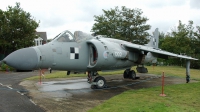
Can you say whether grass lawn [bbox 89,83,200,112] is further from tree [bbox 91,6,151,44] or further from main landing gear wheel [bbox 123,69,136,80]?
tree [bbox 91,6,151,44]

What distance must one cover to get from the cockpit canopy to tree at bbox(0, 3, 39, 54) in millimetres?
18483

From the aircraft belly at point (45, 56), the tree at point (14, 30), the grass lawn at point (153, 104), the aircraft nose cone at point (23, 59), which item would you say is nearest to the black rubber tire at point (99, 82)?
the grass lawn at point (153, 104)

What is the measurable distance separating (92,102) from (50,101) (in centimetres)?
156

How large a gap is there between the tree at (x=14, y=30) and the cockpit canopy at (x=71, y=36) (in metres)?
18.5

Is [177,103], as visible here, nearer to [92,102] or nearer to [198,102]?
[198,102]

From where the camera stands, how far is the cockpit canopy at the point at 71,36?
8.68m

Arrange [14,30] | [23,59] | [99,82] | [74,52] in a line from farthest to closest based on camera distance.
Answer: [14,30] < [99,82] < [74,52] < [23,59]

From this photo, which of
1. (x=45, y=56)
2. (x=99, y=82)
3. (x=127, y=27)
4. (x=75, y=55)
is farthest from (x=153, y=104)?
(x=127, y=27)

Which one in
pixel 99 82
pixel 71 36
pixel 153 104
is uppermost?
pixel 71 36

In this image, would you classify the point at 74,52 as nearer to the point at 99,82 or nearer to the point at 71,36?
the point at 71,36

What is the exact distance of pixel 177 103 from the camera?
22.3 ft

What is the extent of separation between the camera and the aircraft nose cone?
668 cm

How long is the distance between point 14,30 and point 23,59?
69.7 feet

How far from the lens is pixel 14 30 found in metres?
25.9
